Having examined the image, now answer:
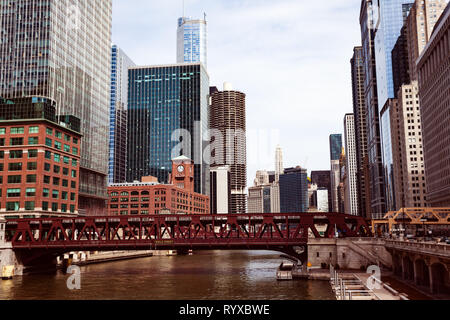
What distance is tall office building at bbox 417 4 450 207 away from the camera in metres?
160

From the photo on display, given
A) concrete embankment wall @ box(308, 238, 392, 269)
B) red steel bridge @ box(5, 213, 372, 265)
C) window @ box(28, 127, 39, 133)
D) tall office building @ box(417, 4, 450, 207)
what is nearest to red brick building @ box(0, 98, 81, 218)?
window @ box(28, 127, 39, 133)

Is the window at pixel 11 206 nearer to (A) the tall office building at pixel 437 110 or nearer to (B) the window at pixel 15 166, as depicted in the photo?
(B) the window at pixel 15 166

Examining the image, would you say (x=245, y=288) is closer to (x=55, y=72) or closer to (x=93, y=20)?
(x=55, y=72)

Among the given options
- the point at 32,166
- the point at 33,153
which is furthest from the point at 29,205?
the point at 33,153

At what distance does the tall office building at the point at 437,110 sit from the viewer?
525 ft

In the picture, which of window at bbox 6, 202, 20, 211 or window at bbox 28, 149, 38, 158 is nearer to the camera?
window at bbox 28, 149, 38, 158

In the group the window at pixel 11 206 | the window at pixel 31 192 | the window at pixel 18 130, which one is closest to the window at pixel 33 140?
the window at pixel 18 130

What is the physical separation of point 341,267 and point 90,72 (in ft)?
397

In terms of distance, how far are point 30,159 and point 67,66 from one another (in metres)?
45.6

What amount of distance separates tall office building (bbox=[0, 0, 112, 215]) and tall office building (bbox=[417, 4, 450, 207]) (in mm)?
128599

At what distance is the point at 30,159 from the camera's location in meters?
111

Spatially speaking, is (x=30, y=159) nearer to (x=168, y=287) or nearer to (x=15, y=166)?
(x=15, y=166)

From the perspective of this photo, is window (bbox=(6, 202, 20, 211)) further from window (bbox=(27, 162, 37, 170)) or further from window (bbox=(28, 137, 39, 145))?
window (bbox=(28, 137, 39, 145))

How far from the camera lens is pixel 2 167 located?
112 metres
